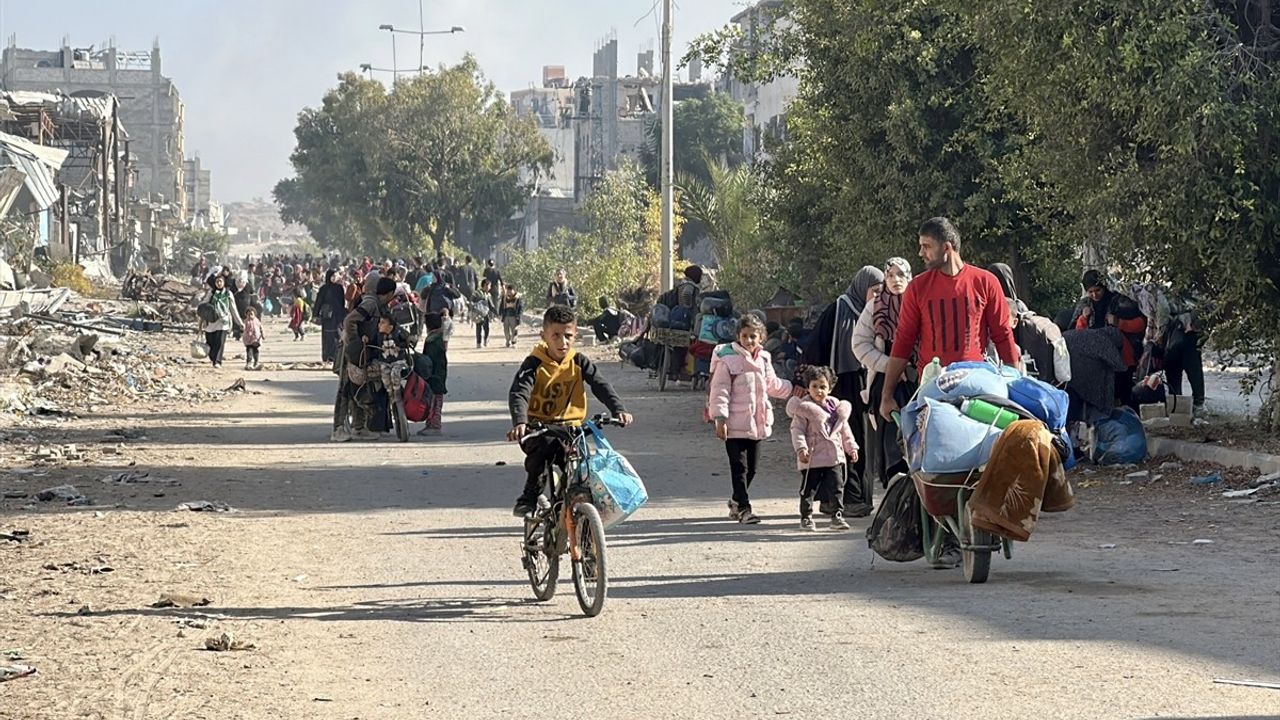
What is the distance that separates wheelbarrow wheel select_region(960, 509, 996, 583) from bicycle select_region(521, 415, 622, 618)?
1.88 meters

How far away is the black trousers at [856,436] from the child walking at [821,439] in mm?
282

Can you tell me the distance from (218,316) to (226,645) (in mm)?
23469

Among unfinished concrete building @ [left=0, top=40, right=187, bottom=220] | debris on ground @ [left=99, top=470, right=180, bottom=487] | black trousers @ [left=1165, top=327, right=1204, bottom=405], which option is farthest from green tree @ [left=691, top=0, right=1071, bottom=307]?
unfinished concrete building @ [left=0, top=40, right=187, bottom=220]

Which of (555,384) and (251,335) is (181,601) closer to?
(555,384)

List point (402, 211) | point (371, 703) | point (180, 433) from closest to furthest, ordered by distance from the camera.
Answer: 1. point (371, 703)
2. point (180, 433)
3. point (402, 211)

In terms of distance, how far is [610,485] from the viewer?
9375 mm

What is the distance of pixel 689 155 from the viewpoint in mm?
87688

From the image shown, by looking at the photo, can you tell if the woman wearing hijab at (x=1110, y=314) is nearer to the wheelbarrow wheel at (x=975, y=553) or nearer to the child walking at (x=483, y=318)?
the wheelbarrow wheel at (x=975, y=553)

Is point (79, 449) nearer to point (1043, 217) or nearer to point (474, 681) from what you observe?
point (1043, 217)

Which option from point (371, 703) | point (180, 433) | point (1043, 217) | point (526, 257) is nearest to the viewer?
point (371, 703)

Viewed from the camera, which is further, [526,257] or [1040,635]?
[526,257]

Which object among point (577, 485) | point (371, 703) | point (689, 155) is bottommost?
point (371, 703)

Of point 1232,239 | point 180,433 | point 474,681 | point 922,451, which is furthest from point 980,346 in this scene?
point 180,433

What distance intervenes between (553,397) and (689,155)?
258 ft
